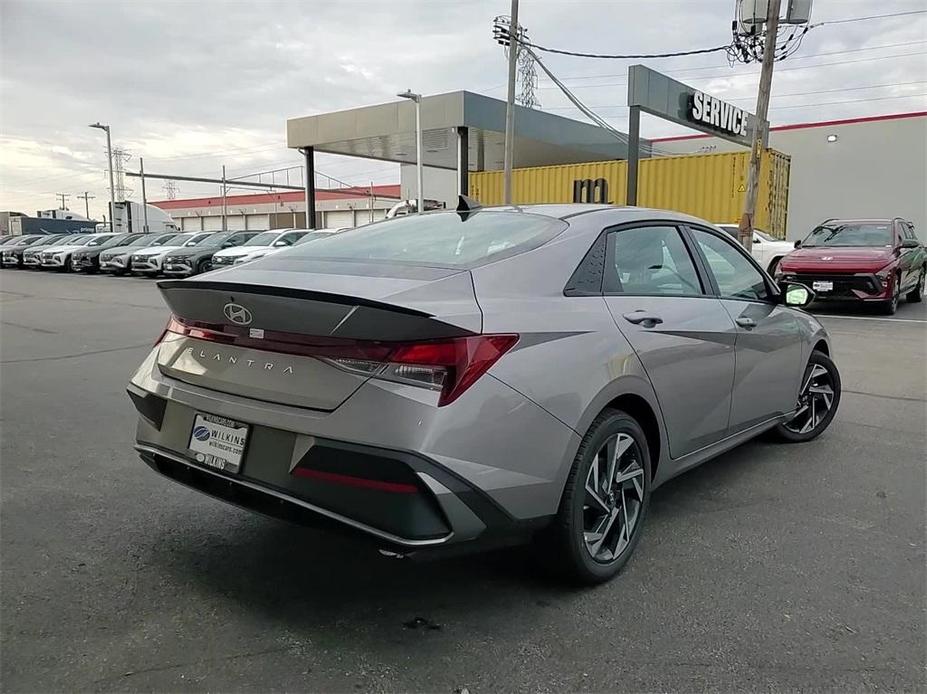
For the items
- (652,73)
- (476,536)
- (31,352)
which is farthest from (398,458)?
(652,73)

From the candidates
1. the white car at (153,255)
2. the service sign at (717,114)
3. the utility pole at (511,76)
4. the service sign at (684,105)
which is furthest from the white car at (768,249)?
the white car at (153,255)

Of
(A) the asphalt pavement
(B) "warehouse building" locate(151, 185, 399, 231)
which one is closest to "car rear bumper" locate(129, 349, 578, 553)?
(A) the asphalt pavement

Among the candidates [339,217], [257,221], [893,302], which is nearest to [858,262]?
[893,302]

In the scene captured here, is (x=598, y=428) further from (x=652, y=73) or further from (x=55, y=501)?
(x=652, y=73)

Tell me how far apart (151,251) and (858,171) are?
1023 inches

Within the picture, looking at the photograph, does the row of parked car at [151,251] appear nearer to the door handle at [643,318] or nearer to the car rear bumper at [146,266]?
the car rear bumper at [146,266]

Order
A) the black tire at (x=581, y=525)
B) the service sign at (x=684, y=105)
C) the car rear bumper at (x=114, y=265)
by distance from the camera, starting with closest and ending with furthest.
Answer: the black tire at (x=581, y=525) → the service sign at (x=684, y=105) → the car rear bumper at (x=114, y=265)

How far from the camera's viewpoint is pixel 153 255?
22641 mm

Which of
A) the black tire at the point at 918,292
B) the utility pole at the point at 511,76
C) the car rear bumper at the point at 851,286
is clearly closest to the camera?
the car rear bumper at the point at 851,286

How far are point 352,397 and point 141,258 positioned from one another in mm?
22998

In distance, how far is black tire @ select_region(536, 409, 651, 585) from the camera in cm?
268

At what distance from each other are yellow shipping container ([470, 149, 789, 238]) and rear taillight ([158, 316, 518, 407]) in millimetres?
17175

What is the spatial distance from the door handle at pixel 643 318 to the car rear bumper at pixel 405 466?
0.71m

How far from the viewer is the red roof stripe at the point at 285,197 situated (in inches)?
2650
